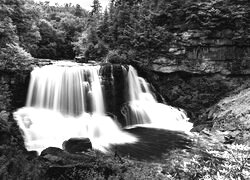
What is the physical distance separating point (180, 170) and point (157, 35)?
53.9ft

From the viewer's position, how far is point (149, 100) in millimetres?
20469

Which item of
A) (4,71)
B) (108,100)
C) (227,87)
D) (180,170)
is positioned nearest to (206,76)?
(227,87)

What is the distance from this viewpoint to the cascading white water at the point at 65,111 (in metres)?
13.9

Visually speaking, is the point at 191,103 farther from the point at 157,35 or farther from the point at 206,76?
the point at 157,35

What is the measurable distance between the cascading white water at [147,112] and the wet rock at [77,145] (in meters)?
7.35

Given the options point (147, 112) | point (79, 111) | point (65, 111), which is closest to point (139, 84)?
point (147, 112)

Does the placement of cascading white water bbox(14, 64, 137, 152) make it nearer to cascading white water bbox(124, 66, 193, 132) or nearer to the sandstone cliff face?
cascading white water bbox(124, 66, 193, 132)

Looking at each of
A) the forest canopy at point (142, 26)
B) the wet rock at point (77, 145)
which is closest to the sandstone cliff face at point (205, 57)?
the forest canopy at point (142, 26)

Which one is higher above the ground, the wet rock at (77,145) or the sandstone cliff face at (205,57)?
the sandstone cliff face at (205,57)

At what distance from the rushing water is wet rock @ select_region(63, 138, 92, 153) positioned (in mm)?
2266

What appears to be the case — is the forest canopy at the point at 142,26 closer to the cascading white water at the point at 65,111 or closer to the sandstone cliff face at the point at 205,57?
the sandstone cliff face at the point at 205,57

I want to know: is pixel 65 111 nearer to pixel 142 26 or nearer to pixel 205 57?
pixel 142 26

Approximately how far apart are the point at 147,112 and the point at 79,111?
571 cm

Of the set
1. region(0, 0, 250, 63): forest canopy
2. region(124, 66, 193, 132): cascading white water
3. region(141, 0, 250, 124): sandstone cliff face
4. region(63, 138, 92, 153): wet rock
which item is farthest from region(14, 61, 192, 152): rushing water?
region(0, 0, 250, 63): forest canopy
